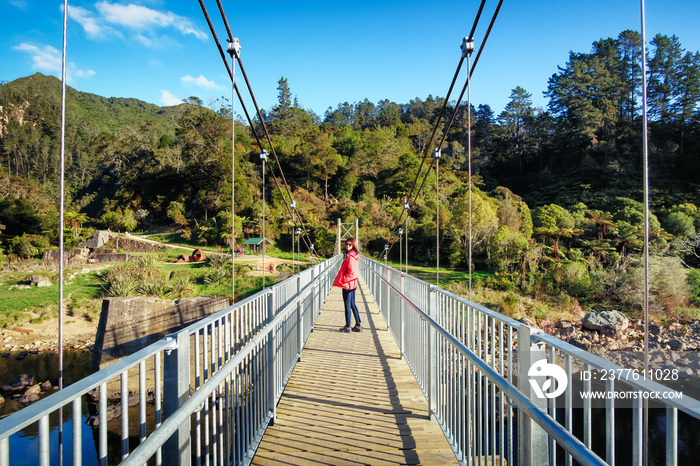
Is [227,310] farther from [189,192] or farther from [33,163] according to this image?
[33,163]

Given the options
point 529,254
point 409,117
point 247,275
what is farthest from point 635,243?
point 409,117

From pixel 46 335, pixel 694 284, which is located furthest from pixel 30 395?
pixel 694 284

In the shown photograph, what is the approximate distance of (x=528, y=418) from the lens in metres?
1.47

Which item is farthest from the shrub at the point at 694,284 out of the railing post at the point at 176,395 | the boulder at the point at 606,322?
the railing post at the point at 176,395

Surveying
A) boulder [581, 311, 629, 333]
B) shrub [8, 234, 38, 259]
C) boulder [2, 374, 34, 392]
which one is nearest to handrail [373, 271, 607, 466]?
boulder [2, 374, 34, 392]

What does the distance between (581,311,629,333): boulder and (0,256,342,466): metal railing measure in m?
17.9

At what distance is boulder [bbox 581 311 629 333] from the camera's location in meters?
16.8

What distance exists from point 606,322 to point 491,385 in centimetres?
1901

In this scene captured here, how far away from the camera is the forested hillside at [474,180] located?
2448 cm

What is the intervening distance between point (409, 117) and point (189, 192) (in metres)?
57.5

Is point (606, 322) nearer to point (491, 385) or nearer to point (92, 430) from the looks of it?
point (491, 385)

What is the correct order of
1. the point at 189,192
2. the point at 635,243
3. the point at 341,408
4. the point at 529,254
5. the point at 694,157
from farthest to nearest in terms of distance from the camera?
the point at 189,192 → the point at 694,157 → the point at 635,243 → the point at 529,254 → the point at 341,408

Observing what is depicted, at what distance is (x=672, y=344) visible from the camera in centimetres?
1558

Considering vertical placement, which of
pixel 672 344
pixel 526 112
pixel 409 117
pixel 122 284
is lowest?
pixel 672 344
